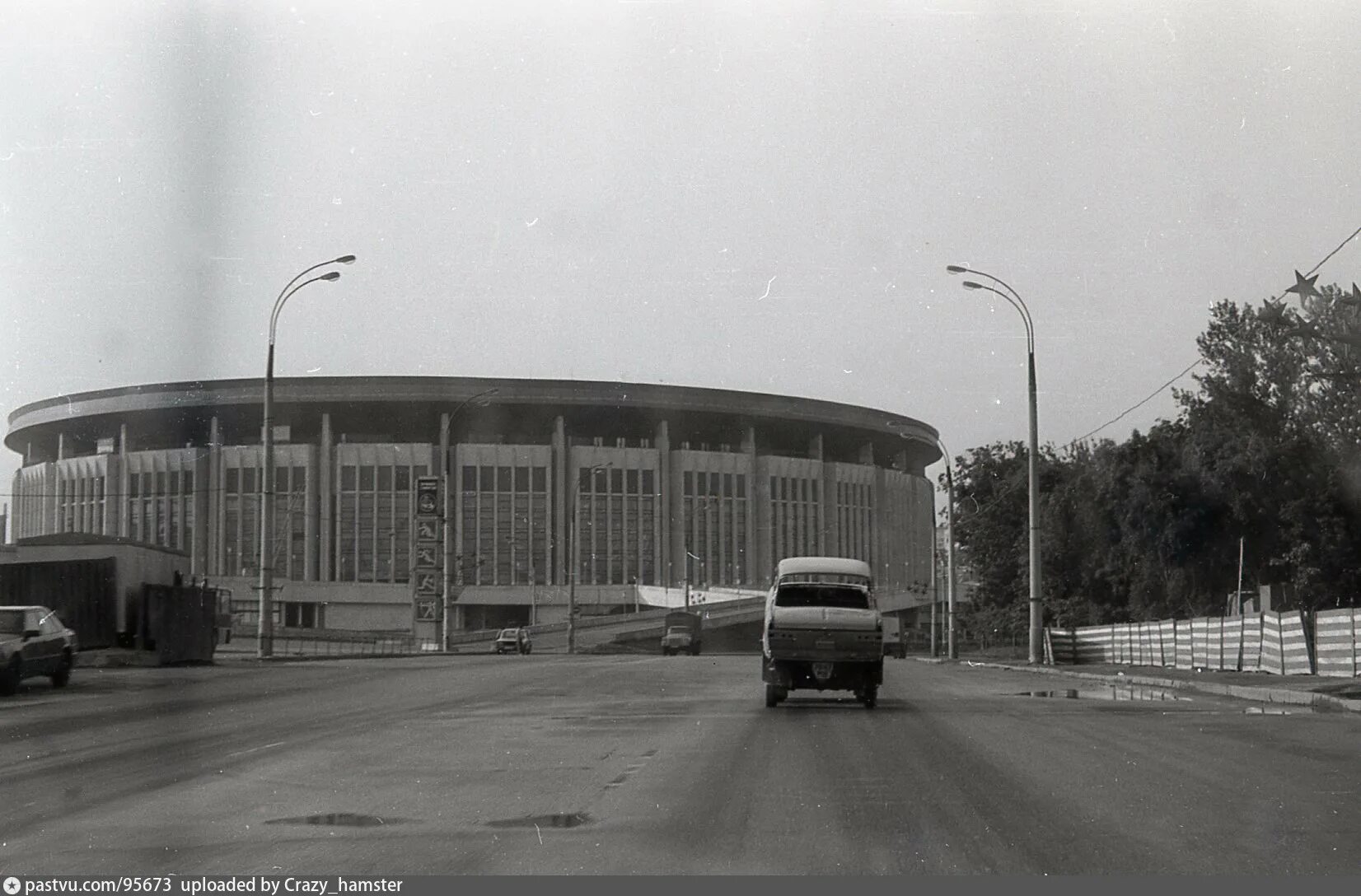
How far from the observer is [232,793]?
11758 millimetres

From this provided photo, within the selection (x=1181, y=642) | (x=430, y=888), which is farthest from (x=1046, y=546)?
(x=430, y=888)

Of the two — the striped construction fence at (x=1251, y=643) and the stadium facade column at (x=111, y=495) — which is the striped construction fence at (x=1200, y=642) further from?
the stadium facade column at (x=111, y=495)

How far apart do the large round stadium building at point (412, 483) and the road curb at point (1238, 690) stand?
259 feet

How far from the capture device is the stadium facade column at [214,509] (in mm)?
116875

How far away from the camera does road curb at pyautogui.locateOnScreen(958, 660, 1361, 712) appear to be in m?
22.2

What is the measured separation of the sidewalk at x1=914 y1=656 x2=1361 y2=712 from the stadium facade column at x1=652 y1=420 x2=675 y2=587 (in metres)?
80.2

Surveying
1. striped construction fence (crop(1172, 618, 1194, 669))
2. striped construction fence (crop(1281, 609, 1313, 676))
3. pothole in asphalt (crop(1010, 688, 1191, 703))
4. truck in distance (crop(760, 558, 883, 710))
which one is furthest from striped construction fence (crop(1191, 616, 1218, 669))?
truck in distance (crop(760, 558, 883, 710))

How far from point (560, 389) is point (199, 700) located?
90312mm

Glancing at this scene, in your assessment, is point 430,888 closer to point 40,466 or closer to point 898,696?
point 898,696

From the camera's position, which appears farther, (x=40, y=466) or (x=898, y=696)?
(x=40, y=466)

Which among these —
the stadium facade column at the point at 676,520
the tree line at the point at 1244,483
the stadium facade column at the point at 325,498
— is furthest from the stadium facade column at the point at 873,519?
the tree line at the point at 1244,483

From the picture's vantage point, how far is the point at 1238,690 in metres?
26.2

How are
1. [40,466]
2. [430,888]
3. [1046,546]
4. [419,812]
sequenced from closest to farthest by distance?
1. [430,888]
2. [419,812]
3. [1046,546]
4. [40,466]

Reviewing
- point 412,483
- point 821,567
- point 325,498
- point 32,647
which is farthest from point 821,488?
point 32,647
